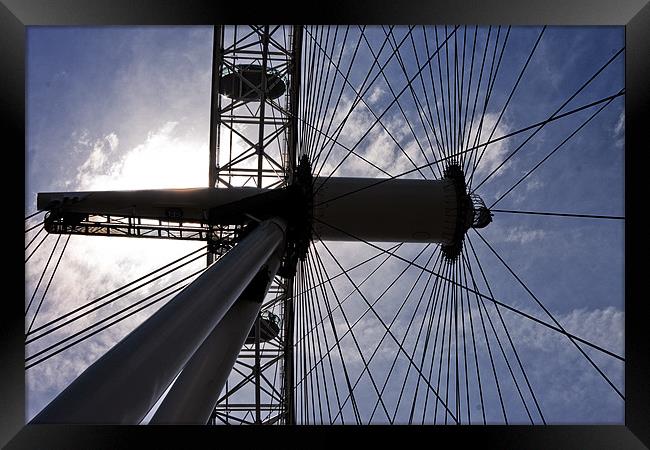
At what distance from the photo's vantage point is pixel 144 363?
321cm

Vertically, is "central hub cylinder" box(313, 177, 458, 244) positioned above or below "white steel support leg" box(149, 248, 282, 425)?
above

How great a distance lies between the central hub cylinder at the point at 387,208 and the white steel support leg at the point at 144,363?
17.3 ft

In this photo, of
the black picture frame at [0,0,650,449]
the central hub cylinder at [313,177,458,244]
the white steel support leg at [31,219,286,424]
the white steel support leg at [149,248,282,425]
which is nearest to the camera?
the black picture frame at [0,0,650,449]

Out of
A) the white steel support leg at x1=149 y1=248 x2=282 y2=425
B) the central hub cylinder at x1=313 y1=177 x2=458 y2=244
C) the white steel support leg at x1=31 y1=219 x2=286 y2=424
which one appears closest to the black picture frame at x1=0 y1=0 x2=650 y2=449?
the white steel support leg at x1=31 y1=219 x2=286 y2=424

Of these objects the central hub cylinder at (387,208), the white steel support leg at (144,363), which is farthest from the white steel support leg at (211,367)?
the white steel support leg at (144,363)

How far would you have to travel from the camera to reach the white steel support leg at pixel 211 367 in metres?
6.89

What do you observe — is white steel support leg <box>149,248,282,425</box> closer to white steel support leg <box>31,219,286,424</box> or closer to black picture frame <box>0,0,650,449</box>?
white steel support leg <box>31,219,286,424</box>

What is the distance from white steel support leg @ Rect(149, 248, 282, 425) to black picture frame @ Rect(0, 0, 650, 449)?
488cm

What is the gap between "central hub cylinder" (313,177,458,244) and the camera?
1097cm
